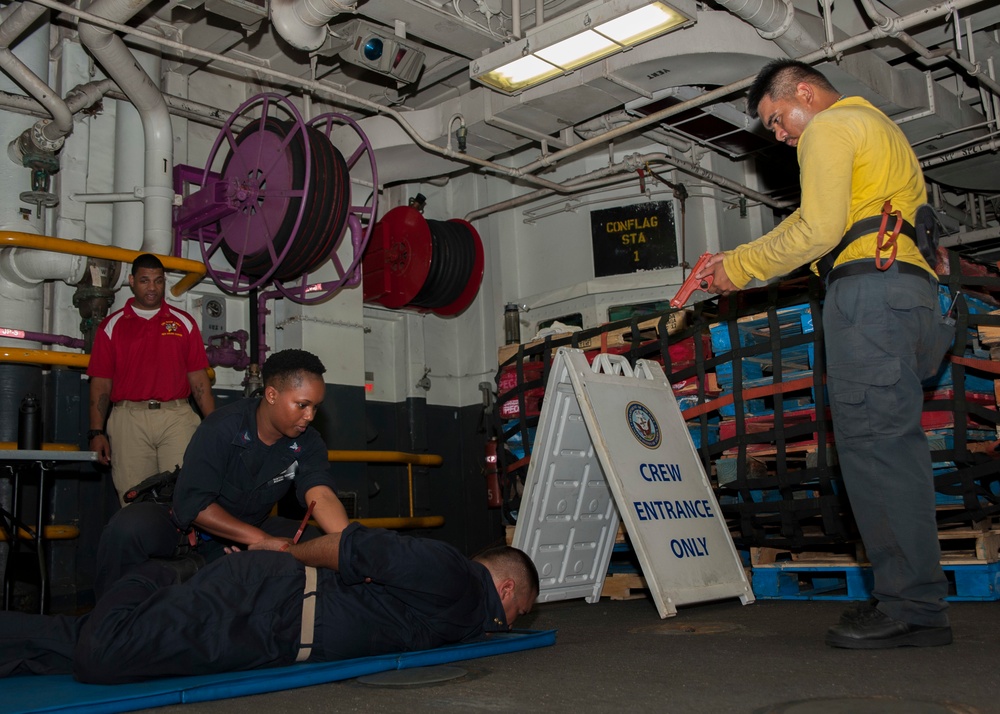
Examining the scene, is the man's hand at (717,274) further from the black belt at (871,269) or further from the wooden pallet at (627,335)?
the wooden pallet at (627,335)

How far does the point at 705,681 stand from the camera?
2625 millimetres

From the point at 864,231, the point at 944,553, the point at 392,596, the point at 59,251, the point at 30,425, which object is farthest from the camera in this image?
the point at 59,251

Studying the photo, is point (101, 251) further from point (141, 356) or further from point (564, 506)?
point (564, 506)

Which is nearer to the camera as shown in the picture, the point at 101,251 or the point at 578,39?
the point at 578,39

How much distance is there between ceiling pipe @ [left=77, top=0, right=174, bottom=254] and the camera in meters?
6.50

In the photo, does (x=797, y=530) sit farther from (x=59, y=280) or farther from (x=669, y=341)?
(x=59, y=280)

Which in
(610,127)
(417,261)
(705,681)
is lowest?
(705,681)

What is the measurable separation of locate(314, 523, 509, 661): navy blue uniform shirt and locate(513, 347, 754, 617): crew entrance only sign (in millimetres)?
1388

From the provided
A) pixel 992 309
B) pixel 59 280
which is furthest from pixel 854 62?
pixel 59 280

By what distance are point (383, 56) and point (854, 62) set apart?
3.64 meters

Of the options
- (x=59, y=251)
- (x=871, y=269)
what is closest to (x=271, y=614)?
(x=871, y=269)

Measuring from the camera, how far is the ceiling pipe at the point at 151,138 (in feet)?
21.3

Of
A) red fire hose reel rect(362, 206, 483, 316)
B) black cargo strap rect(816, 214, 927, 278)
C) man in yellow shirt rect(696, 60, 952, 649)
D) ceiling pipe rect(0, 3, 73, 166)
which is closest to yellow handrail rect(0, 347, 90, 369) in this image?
ceiling pipe rect(0, 3, 73, 166)

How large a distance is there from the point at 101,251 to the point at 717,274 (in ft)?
15.2
